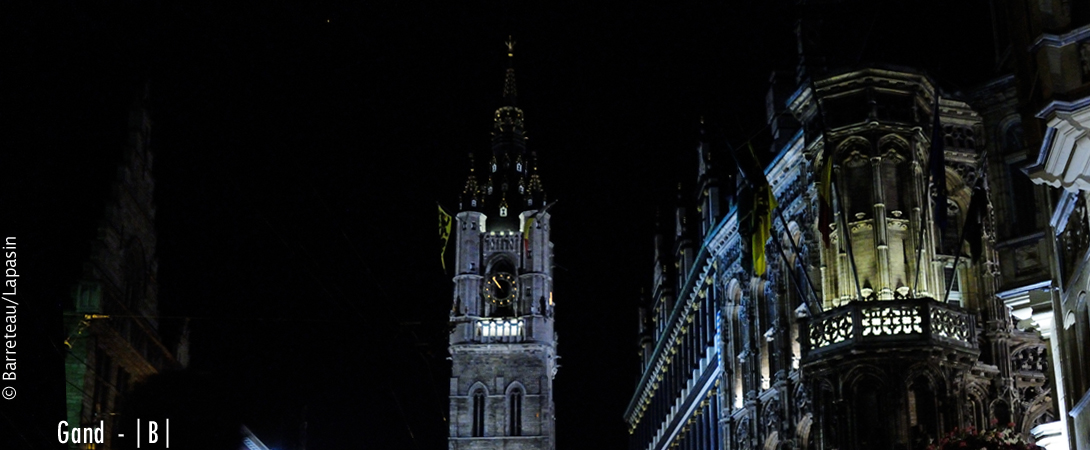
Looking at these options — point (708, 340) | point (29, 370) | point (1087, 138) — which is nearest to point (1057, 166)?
point (1087, 138)

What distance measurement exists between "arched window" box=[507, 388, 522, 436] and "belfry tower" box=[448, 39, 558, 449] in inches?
3.2

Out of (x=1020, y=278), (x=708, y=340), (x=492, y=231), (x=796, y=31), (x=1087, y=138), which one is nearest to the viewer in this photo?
(x=1087, y=138)

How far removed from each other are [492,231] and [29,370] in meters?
83.6

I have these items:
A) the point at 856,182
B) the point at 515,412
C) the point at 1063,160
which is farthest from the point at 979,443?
the point at 515,412

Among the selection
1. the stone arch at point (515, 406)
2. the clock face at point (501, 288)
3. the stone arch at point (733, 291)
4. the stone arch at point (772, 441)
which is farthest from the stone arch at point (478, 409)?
the stone arch at point (772, 441)

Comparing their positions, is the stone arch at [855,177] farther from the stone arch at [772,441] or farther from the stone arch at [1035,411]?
the stone arch at [772,441]

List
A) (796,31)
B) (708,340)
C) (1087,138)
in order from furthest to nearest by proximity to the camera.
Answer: (708,340)
(796,31)
(1087,138)

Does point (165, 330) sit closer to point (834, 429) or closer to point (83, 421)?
point (83, 421)

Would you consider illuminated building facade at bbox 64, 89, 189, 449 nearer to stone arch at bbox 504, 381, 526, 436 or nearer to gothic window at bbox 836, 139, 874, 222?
gothic window at bbox 836, 139, 874, 222

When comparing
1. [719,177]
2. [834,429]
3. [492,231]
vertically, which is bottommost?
[834,429]

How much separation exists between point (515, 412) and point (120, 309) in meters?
66.7

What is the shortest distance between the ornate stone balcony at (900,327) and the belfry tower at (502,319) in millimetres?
73975

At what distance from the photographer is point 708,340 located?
153 ft

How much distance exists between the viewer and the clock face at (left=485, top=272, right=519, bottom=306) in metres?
108
